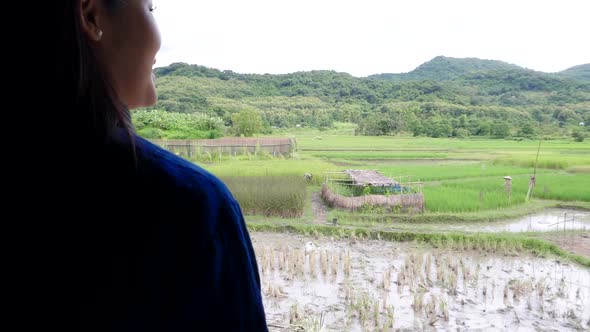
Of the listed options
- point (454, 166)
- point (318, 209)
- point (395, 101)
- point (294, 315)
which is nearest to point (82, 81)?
point (294, 315)

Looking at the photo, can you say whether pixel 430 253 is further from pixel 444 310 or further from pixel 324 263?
pixel 444 310

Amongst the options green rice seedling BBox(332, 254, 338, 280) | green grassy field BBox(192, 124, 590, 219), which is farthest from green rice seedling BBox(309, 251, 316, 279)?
green grassy field BBox(192, 124, 590, 219)

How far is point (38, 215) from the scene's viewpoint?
10.7 inches

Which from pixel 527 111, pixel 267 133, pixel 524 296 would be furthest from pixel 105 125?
pixel 527 111

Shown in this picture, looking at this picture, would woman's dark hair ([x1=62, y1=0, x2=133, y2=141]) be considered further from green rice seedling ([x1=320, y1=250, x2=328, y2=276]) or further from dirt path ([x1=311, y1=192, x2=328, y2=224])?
dirt path ([x1=311, y1=192, x2=328, y2=224])

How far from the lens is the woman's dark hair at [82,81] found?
26 cm

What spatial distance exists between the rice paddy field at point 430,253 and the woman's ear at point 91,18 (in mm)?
2205

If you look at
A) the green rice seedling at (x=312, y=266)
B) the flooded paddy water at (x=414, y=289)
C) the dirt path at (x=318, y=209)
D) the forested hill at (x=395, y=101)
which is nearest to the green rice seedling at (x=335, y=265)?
the flooded paddy water at (x=414, y=289)

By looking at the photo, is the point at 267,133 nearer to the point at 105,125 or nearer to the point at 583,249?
the point at 583,249

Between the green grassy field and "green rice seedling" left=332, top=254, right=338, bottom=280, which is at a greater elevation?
the green grassy field

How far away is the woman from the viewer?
269 mm

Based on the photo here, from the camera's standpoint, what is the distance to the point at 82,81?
0.26 metres

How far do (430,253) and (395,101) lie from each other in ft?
46.1

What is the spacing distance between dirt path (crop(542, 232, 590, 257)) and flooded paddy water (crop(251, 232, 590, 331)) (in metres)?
0.47
